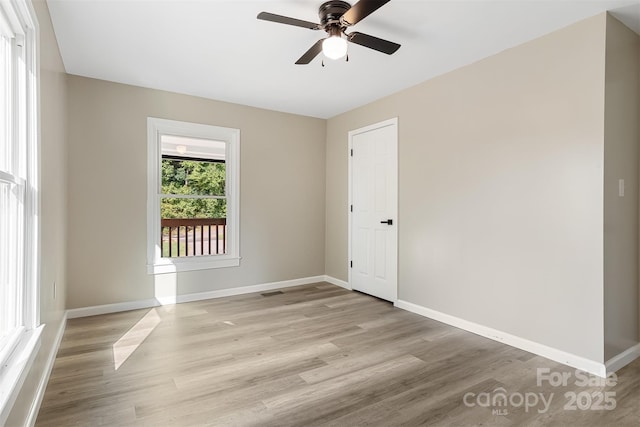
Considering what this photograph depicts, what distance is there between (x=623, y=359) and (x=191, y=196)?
14.4 ft

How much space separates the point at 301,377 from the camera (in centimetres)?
234

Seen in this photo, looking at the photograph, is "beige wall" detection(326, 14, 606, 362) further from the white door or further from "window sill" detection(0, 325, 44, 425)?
"window sill" detection(0, 325, 44, 425)

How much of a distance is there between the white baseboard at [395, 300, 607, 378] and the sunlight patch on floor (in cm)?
269

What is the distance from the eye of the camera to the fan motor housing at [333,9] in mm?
2223

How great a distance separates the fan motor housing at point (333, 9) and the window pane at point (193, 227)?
2.80 metres

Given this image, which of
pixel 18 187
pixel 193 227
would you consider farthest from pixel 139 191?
pixel 18 187

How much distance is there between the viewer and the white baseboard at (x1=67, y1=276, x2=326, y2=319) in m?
3.59

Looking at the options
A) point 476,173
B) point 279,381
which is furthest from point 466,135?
point 279,381

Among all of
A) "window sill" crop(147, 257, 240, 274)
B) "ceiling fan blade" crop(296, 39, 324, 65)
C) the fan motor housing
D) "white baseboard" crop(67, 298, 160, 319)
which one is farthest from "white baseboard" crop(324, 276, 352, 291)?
the fan motor housing

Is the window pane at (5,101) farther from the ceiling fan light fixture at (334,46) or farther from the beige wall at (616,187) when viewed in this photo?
the beige wall at (616,187)

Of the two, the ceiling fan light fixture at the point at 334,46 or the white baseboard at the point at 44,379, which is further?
the ceiling fan light fixture at the point at 334,46

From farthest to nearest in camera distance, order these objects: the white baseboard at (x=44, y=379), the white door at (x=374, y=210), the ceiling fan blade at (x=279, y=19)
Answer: the white door at (x=374, y=210)
the ceiling fan blade at (x=279, y=19)
the white baseboard at (x=44, y=379)

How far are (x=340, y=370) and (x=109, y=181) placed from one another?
10.2 feet

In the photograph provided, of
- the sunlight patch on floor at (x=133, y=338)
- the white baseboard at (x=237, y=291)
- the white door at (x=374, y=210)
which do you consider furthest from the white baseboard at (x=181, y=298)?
the white door at (x=374, y=210)
